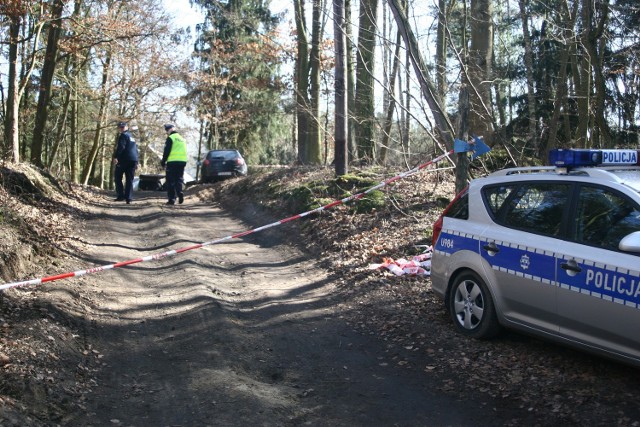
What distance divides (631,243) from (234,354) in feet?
12.6

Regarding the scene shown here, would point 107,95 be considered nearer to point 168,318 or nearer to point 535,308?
point 168,318

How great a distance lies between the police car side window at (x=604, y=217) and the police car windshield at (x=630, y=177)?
6.5 inches

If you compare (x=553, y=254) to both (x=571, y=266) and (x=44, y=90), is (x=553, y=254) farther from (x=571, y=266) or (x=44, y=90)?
(x=44, y=90)

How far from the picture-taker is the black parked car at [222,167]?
25.4m

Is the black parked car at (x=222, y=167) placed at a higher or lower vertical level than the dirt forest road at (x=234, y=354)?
higher

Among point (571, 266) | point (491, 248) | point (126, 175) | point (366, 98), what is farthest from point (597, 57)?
point (126, 175)

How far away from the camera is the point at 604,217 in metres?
5.18

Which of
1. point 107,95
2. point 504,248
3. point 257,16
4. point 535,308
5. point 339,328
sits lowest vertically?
point 339,328

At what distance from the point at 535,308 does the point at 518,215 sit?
1.00 m

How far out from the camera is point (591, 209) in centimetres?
535

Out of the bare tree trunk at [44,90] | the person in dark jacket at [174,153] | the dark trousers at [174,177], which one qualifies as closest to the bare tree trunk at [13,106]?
the bare tree trunk at [44,90]

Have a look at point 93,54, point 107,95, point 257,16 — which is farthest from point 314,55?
point 257,16

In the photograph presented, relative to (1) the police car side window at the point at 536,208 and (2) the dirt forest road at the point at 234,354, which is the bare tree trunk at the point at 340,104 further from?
(1) the police car side window at the point at 536,208

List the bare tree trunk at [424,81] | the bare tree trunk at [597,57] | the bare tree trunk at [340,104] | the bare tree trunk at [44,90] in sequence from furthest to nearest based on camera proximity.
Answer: the bare tree trunk at [44,90] < the bare tree trunk at [340,104] < the bare tree trunk at [597,57] < the bare tree trunk at [424,81]
